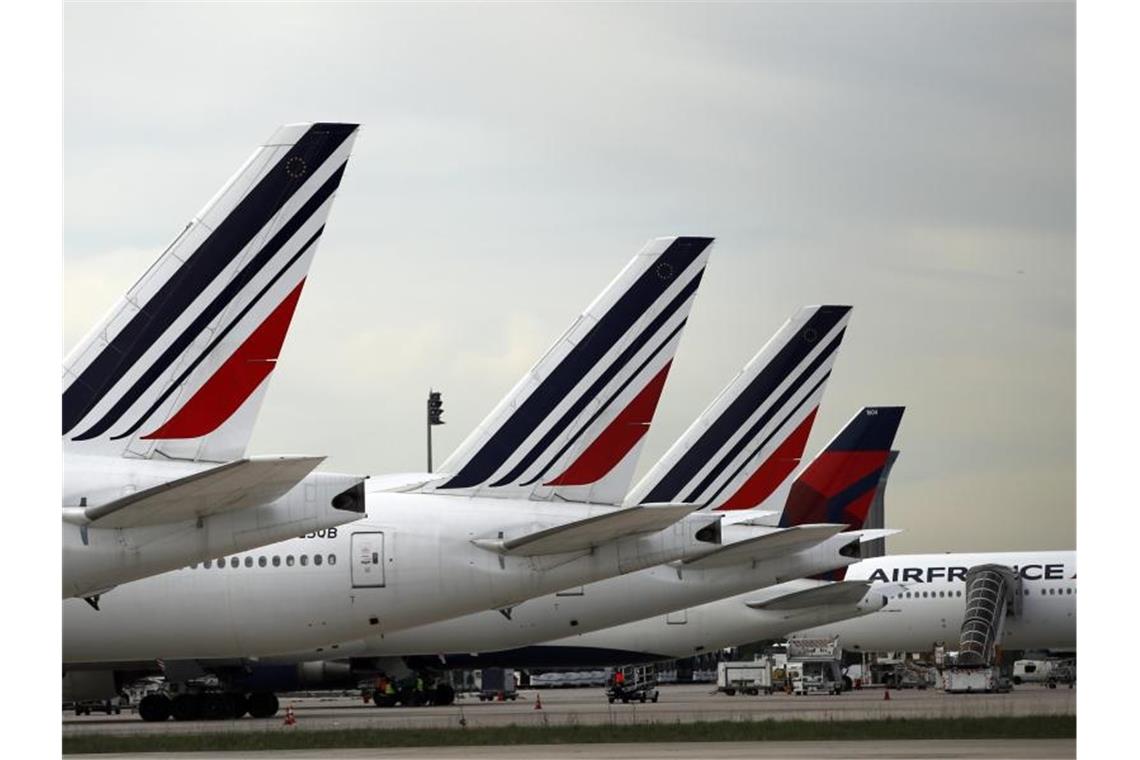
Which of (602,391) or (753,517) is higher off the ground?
(602,391)

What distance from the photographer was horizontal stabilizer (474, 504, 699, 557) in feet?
80.4

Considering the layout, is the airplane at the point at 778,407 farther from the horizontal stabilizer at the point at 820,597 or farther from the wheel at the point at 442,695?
the wheel at the point at 442,695

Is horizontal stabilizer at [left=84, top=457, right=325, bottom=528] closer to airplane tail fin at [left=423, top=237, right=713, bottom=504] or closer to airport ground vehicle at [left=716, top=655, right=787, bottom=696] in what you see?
airplane tail fin at [left=423, top=237, right=713, bottom=504]

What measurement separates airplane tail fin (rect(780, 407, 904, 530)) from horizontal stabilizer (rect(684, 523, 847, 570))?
5016mm

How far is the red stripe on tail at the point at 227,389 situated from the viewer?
2022cm

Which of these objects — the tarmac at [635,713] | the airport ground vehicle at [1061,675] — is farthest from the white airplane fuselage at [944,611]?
the tarmac at [635,713]

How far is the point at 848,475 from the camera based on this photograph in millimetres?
39062

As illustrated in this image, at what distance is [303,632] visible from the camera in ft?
86.1

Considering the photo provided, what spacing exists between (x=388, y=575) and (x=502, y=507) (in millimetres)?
2086

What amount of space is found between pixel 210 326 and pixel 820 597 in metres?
24.2

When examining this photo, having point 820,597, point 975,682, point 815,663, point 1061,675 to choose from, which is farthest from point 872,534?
point 1061,675

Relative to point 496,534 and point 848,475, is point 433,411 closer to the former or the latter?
point 848,475
